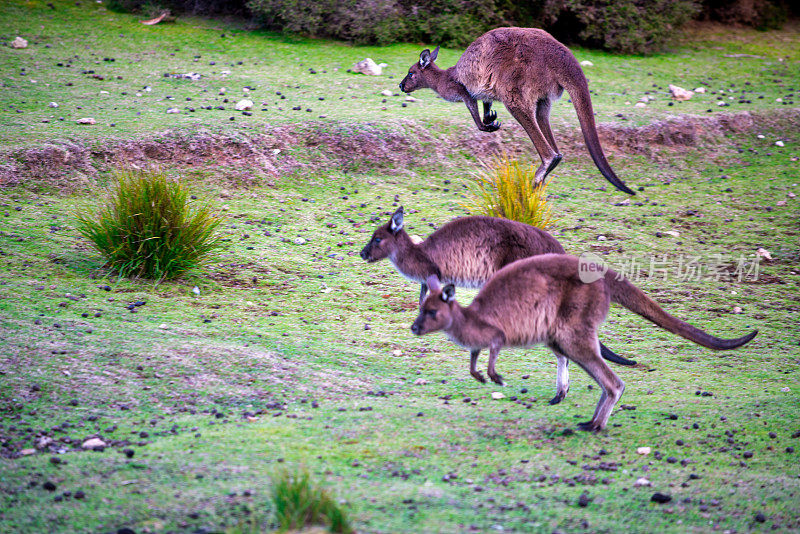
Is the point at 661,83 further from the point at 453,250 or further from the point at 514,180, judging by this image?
the point at 453,250

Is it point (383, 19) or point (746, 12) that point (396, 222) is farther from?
point (746, 12)

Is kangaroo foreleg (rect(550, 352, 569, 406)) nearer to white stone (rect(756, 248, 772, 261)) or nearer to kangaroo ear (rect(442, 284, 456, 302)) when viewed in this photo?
kangaroo ear (rect(442, 284, 456, 302))

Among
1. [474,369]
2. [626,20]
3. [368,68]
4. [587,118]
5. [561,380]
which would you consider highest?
[626,20]

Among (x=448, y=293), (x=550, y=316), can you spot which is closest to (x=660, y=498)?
(x=550, y=316)

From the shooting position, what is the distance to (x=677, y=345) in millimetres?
6055

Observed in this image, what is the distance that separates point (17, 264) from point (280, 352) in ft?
7.99

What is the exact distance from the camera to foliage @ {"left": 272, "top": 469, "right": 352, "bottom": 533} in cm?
287

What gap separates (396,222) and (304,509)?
9.74 feet

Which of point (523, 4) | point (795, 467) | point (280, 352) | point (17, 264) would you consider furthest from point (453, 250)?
point (523, 4)

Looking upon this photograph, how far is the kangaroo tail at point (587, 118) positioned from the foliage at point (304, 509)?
13.6 feet

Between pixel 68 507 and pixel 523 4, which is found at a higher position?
pixel 523 4

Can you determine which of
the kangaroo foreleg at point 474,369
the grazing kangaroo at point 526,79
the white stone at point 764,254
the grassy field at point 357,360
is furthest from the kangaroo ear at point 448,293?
the white stone at point 764,254

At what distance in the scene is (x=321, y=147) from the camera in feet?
29.6

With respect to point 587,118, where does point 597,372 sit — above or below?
below
